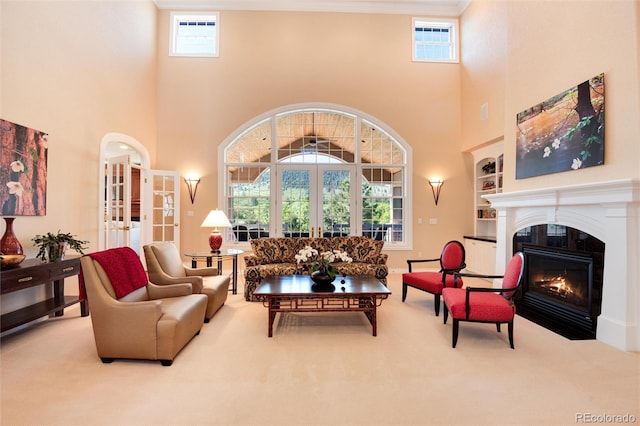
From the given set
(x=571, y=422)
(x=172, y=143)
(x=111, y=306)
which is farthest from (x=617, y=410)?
(x=172, y=143)

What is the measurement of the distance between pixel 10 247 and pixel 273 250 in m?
3.10

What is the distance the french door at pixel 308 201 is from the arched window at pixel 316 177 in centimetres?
2

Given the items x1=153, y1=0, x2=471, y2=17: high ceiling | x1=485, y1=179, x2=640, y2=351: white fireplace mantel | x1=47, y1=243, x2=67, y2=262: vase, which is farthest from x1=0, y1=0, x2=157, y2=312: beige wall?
x1=485, y1=179, x2=640, y2=351: white fireplace mantel

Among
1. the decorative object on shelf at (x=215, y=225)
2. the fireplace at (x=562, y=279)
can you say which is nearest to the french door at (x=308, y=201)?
the decorative object on shelf at (x=215, y=225)

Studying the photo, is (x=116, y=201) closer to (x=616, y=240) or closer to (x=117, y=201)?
(x=117, y=201)

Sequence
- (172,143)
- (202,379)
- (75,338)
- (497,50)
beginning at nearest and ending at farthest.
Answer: (202,379) < (75,338) < (497,50) < (172,143)

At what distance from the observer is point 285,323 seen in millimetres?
3670

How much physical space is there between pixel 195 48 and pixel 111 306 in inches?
246

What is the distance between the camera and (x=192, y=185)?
6672 millimetres

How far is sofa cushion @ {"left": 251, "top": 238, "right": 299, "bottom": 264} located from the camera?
502 centimetres

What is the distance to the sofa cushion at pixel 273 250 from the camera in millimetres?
5023

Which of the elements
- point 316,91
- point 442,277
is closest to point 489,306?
point 442,277

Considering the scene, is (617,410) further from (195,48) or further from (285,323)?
(195,48)

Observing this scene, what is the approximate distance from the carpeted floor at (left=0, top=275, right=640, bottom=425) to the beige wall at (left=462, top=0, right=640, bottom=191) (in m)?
2.01
